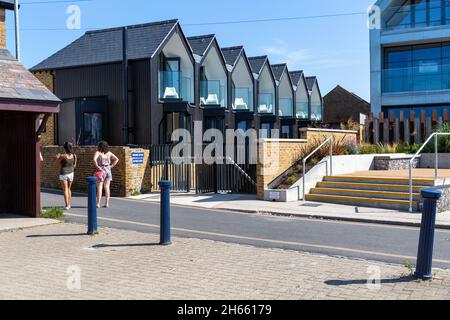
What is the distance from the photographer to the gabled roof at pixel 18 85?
32.6 ft

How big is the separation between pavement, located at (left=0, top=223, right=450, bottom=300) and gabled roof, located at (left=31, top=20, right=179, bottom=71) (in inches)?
684

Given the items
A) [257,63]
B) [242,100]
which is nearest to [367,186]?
[242,100]

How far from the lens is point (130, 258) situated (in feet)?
24.1

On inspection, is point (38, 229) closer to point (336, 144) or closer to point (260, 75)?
point (336, 144)

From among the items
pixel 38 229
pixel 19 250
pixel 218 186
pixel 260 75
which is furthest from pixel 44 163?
pixel 260 75

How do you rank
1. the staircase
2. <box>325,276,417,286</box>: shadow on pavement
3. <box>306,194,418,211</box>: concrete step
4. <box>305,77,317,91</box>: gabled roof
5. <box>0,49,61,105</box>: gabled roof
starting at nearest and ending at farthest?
1. <box>325,276,417,286</box>: shadow on pavement
2. <box>0,49,61,105</box>: gabled roof
3. <box>306,194,418,211</box>: concrete step
4. the staircase
5. <box>305,77,317,91</box>: gabled roof

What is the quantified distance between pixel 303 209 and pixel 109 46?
55.9 ft

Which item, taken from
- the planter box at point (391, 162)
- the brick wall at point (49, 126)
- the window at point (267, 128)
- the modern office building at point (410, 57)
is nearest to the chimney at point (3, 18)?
the planter box at point (391, 162)

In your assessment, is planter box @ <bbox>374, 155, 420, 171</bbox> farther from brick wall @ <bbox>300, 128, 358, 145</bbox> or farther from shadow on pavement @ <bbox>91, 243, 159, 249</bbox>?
shadow on pavement @ <bbox>91, 243, 159, 249</bbox>

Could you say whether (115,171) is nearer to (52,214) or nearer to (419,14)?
(52,214)

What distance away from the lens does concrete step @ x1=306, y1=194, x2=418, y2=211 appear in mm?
12812

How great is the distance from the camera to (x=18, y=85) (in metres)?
10.4

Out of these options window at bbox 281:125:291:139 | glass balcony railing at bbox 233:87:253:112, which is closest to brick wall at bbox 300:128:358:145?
glass balcony railing at bbox 233:87:253:112
